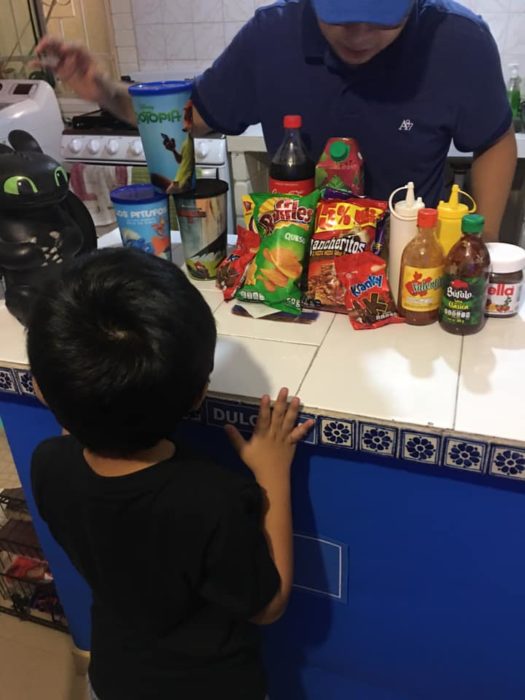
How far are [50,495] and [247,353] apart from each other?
34cm

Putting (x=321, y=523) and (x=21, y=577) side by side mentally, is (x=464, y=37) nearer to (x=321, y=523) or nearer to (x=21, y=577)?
(x=321, y=523)

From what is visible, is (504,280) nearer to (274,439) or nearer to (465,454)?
(465,454)

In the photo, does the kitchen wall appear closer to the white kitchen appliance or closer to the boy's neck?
the white kitchen appliance

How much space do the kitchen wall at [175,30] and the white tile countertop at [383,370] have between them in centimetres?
200

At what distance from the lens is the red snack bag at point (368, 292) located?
3.28 ft

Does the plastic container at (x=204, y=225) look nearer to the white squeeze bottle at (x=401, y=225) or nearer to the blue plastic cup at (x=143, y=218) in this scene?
the blue plastic cup at (x=143, y=218)

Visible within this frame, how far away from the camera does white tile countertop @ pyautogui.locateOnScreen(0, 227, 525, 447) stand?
2.64 feet

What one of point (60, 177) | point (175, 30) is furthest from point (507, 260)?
point (175, 30)

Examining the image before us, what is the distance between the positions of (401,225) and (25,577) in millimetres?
1296

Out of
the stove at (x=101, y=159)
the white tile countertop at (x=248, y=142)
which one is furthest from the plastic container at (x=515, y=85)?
the stove at (x=101, y=159)

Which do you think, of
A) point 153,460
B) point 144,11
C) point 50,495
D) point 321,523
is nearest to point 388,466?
point 321,523

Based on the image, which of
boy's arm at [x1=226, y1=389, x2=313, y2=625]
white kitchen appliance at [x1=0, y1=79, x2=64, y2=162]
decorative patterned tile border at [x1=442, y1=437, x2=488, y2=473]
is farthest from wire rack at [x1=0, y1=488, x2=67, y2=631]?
white kitchen appliance at [x1=0, y1=79, x2=64, y2=162]

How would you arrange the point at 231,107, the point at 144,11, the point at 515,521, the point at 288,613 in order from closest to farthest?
1. the point at 515,521
2. the point at 288,613
3. the point at 231,107
4. the point at 144,11

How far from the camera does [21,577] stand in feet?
5.27
